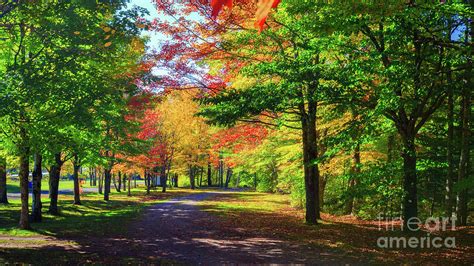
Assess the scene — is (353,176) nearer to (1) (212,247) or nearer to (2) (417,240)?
(2) (417,240)

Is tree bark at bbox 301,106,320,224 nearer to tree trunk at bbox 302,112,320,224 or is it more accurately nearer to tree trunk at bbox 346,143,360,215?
tree trunk at bbox 302,112,320,224

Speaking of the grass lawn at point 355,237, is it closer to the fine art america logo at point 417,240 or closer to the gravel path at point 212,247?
the fine art america logo at point 417,240

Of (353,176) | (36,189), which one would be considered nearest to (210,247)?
(353,176)

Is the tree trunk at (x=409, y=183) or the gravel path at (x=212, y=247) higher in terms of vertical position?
the tree trunk at (x=409, y=183)

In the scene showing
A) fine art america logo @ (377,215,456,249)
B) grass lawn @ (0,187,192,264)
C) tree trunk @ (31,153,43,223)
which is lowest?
grass lawn @ (0,187,192,264)

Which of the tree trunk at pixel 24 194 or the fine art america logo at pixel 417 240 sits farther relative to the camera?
the tree trunk at pixel 24 194

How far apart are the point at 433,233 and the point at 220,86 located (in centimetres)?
1001

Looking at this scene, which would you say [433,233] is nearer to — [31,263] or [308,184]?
[308,184]

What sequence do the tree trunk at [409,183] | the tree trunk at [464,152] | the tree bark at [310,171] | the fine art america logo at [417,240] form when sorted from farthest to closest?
the tree bark at [310,171] < the tree trunk at [464,152] < the tree trunk at [409,183] < the fine art america logo at [417,240]

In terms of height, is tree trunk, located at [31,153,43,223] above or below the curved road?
above

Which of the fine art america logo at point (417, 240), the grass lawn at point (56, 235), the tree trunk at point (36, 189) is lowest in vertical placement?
the grass lawn at point (56, 235)

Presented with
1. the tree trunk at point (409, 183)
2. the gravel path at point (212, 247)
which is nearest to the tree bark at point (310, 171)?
Answer: the gravel path at point (212, 247)

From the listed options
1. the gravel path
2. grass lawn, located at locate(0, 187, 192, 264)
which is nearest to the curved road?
the gravel path

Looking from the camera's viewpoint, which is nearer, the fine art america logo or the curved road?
the curved road
